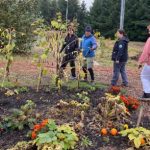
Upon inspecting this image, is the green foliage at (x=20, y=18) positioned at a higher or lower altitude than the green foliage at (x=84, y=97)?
higher

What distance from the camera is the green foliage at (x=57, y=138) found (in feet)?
18.6

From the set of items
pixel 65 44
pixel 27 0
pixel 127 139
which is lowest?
pixel 127 139

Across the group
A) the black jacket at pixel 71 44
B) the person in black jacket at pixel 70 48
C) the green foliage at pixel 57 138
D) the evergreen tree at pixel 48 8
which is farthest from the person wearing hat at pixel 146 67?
the evergreen tree at pixel 48 8

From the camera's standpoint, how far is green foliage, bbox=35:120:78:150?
5668 millimetres

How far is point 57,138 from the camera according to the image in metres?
5.86

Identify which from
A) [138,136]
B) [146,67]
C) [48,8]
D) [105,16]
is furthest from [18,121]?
[48,8]

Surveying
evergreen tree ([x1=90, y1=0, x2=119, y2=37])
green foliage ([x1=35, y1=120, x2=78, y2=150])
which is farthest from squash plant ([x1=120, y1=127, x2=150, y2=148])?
evergreen tree ([x1=90, y1=0, x2=119, y2=37])

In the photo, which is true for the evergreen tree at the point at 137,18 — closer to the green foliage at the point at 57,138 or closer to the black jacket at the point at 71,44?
the black jacket at the point at 71,44

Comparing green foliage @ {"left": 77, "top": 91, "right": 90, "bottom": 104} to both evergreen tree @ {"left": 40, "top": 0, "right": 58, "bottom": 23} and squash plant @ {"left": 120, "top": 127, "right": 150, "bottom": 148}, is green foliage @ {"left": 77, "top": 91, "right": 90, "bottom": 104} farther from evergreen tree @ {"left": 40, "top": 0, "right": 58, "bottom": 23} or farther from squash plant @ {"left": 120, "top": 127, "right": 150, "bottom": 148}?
evergreen tree @ {"left": 40, "top": 0, "right": 58, "bottom": 23}

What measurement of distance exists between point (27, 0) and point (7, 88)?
10285 mm

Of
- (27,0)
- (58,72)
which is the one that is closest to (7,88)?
(58,72)

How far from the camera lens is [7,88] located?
9781mm

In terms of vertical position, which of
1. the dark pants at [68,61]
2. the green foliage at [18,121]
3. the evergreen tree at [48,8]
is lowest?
the green foliage at [18,121]

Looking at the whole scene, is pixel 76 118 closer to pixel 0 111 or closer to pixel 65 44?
pixel 0 111
